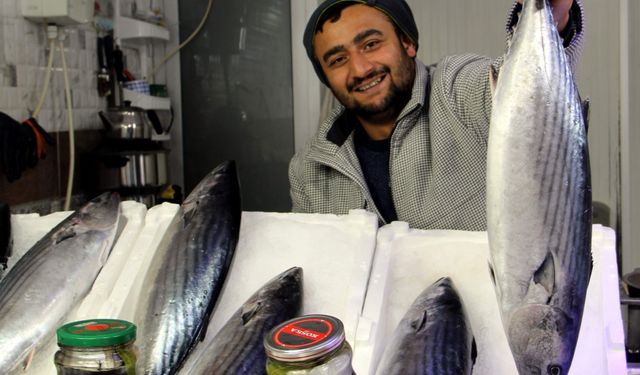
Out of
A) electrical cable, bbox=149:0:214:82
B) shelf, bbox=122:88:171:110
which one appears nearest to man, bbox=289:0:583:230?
shelf, bbox=122:88:171:110

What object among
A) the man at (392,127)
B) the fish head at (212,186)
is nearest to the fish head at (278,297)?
the fish head at (212,186)

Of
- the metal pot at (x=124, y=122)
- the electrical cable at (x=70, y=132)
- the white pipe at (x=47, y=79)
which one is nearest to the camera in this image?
the white pipe at (x=47, y=79)

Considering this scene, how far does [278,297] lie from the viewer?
100 centimetres

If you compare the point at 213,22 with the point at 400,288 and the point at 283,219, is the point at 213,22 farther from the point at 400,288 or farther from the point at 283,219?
the point at 400,288

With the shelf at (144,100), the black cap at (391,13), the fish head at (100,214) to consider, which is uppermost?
the black cap at (391,13)

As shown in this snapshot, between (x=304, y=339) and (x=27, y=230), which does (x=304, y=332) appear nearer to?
(x=304, y=339)

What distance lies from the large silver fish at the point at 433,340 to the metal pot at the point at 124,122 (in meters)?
2.09

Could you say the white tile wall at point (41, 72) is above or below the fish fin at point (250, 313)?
above

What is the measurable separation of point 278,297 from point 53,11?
1.88 meters

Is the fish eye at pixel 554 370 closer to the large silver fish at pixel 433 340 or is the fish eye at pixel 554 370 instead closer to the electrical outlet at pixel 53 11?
the large silver fish at pixel 433 340

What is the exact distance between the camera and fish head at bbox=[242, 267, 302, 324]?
38.8 inches

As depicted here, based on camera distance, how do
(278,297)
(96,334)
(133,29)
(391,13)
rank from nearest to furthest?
1. (96,334)
2. (278,297)
3. (391,13)
4. (133,29)

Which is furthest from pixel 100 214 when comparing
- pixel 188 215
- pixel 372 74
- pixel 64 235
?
pixel 372 74

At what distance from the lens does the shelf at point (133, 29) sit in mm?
3115
